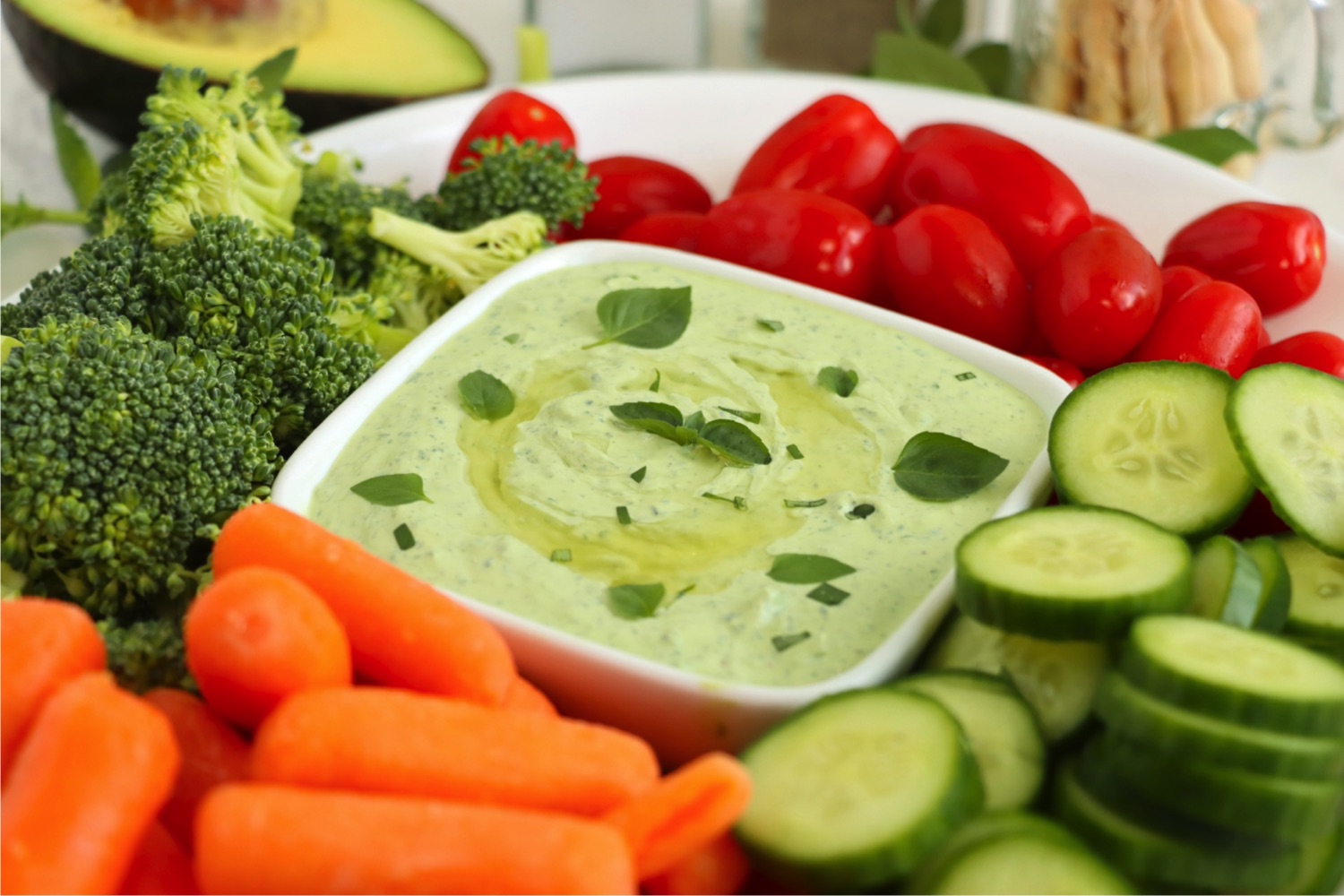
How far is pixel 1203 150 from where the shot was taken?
3.52 metres

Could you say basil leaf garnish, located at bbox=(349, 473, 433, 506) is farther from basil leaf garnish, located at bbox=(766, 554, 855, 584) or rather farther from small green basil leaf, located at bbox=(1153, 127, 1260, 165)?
small green basil leaf, located at bbox=(1153, 127, 1260, 165)

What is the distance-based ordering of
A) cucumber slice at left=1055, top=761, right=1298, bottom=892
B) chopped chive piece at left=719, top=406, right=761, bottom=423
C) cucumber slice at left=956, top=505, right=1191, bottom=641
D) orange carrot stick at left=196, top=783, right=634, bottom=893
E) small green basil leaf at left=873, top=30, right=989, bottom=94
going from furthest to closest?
small green basil leaf at left=873, top=30, right=989, bottom=94 → chopped chive piece at left=719, top=406, right=761, bottom=423 → cucumber slice at left=956, top=505, right=1191, bottom=641 → cucumber slice at left=1055, top=761, right=1298, bottom=892 → orange carrot stick at left=196, top=783, right=634, bottom=893

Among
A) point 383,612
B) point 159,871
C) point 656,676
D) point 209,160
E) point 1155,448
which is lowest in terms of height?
point 159,871

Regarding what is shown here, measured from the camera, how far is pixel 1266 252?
9.14 feet

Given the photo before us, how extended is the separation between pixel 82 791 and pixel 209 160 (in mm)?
1426

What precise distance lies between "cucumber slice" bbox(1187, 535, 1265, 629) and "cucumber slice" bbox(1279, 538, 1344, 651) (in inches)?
3.8

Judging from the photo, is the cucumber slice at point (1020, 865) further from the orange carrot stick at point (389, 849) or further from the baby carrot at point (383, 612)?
the baby carrot at point (383, 612)

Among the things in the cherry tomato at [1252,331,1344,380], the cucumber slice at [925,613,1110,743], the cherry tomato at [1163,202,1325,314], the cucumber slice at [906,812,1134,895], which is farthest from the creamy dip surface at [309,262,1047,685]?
the cherry tomato at [1163,202,1325,314]

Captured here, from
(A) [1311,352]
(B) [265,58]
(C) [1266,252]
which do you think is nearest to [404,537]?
(A) [1311,352]

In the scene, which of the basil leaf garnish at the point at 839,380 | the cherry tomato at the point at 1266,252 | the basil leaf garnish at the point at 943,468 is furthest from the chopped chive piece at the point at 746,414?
the cherry tomato at the point at 1266,252

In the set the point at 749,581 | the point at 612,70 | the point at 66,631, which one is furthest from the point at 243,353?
the point at 612,70

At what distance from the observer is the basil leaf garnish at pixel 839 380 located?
7.40 ft

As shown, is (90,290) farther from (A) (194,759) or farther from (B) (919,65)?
(B) (919,65)

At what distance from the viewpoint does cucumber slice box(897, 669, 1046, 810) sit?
1.56 m
